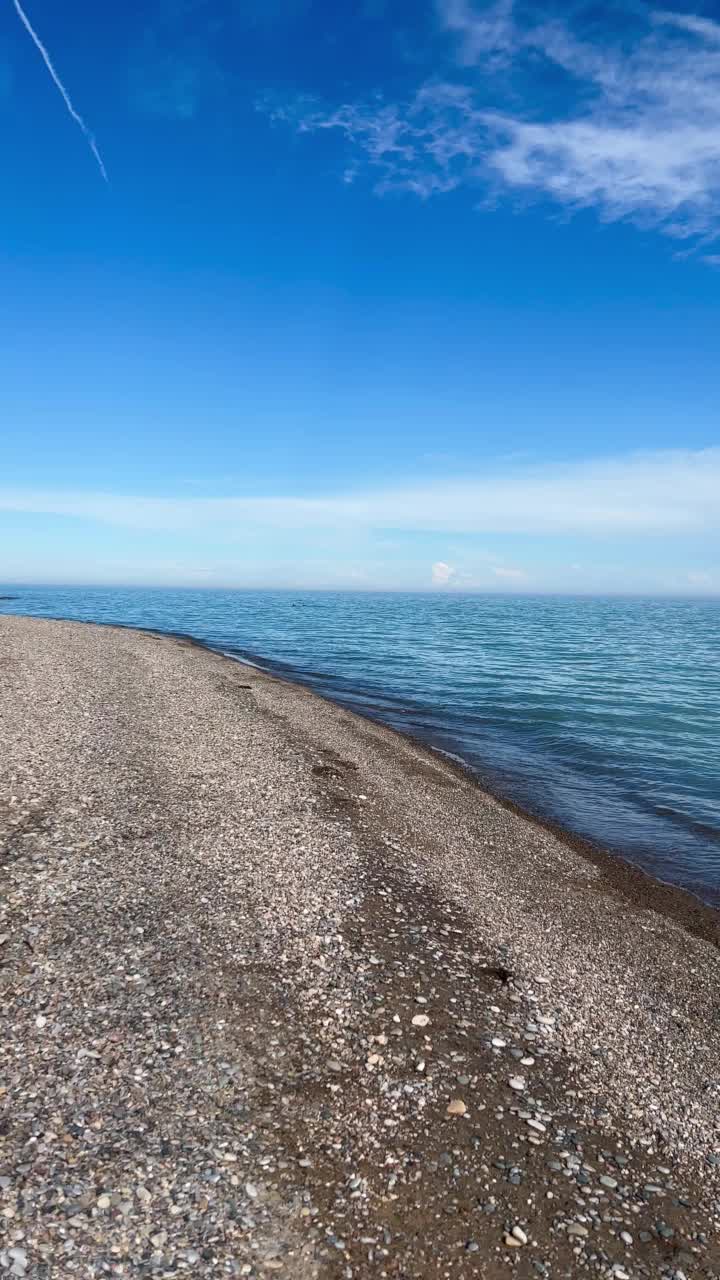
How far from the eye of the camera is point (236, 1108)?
255 inches

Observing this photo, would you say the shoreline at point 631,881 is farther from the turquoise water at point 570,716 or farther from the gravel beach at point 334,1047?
the turquoise water at point 570,716

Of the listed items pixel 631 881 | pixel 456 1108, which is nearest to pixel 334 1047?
pixel 456 1108

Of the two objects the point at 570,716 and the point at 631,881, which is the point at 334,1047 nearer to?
the point at 631,881

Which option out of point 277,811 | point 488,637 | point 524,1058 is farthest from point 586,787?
point 488,637

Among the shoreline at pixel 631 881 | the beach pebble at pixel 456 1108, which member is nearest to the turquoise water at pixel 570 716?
the shoreline at pixel 631 881

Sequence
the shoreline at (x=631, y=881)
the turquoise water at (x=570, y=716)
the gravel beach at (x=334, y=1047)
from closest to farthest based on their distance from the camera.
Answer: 1. the gravel beach at (x=334, y=1047)
2. the shoreline at (x=631, y=881)
3. the turquoise water at (x=570, y=716)

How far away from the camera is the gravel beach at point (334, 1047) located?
5422 mm

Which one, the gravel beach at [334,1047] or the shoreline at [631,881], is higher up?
the gravel beach at [334,1047]

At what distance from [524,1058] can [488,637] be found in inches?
2739

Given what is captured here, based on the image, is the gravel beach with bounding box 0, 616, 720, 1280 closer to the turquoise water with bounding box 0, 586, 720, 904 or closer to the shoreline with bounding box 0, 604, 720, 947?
the shoreline with bounding box 0, 604, 720, 947

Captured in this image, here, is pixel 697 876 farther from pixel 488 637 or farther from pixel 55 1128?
pixel 488 637

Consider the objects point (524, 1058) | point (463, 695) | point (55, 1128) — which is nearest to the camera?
point (55, 1128)

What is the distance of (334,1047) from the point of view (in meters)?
7.48

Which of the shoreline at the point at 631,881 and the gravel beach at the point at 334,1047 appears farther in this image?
the shoreline at the point at 631,881
